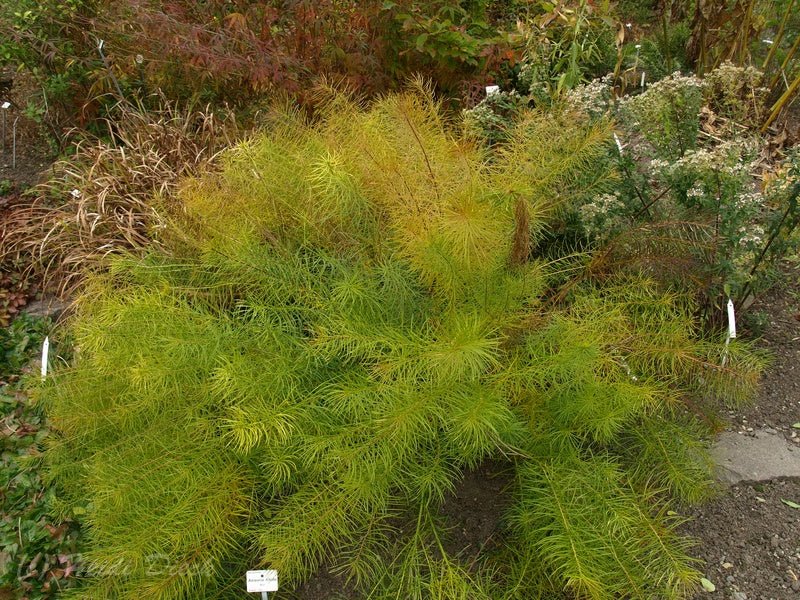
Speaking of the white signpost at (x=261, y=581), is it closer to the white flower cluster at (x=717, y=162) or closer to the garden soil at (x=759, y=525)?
the garden soil at (x=759, y=525)

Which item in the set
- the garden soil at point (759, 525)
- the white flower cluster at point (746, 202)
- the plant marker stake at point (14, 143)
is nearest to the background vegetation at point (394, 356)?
the white flower cluster at point (746, 202)

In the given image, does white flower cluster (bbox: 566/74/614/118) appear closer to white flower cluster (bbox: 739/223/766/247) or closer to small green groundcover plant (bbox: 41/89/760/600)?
small green groundcover plant (bbox: 41/89/760/600)

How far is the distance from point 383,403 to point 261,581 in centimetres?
56

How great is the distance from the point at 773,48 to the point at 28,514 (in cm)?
461

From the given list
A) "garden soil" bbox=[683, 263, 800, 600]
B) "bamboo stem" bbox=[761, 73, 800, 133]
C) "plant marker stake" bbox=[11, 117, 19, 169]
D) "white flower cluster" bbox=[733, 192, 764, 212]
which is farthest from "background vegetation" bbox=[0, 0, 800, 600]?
"plant marker stake" bbox=[11, 117, 19, 169]

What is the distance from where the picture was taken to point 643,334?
2068 millimetres

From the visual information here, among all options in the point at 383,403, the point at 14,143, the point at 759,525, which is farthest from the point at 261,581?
the point at 14,143

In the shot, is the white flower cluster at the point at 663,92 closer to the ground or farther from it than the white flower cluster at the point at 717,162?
farther from it

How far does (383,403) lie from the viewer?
5.80ft

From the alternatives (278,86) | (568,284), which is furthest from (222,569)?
(278,86)

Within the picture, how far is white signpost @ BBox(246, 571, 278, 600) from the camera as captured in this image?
169cm

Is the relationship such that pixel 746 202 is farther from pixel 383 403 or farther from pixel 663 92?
pixel 383 403

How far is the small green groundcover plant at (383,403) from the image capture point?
1746 millimetres

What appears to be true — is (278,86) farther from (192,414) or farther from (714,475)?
(714,475)
